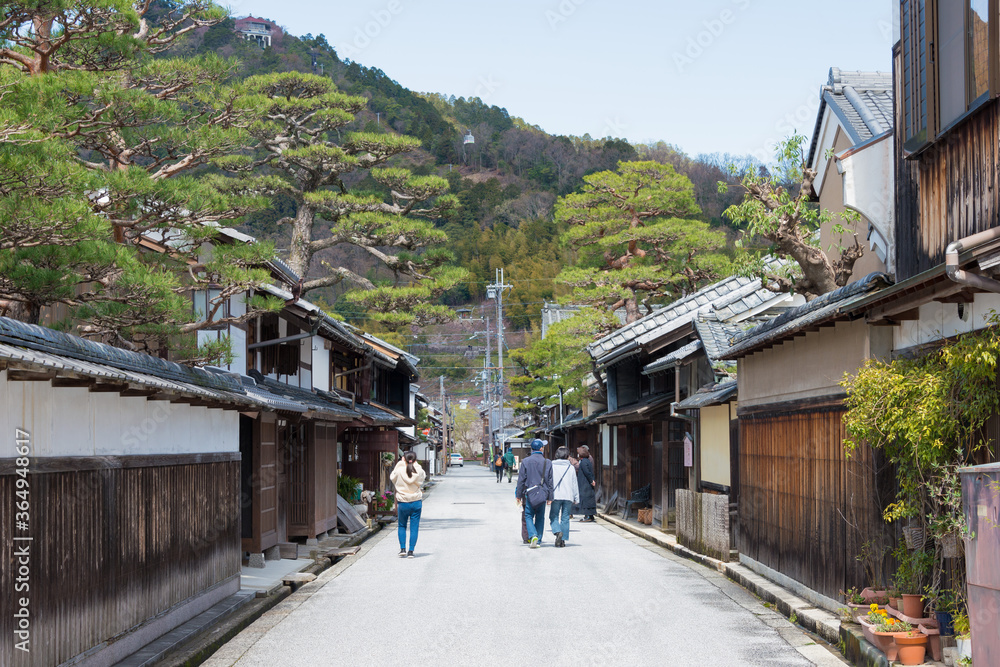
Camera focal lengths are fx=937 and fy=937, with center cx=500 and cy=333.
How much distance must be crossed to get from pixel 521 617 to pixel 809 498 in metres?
3.66

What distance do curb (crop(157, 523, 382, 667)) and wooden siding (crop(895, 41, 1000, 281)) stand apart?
7502 mm

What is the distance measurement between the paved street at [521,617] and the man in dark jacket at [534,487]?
46.9 inches

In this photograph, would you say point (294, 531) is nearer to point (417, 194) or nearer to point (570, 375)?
point (417, 194)

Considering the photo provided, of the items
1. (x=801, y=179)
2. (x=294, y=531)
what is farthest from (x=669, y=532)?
(x=801, y=179)

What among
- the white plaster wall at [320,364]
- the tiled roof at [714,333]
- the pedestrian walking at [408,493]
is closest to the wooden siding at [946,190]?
the tiled roof at [714,333]

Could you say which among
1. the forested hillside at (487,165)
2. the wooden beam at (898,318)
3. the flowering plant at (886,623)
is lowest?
the flowering plant at (886,623)

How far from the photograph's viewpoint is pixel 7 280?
962 centimetres

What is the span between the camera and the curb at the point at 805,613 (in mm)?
7949

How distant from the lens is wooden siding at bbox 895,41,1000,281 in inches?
289

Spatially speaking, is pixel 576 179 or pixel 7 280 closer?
pixel 7 280

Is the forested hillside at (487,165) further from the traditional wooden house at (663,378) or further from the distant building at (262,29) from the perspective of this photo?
the traditional wooden house at (663,378)

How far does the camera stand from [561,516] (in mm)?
19406

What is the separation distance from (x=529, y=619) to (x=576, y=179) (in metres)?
82.4

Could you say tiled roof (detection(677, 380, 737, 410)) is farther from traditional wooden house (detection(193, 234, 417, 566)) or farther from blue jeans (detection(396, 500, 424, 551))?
traditional wooden house (detection(193, 234, 417, 566))
